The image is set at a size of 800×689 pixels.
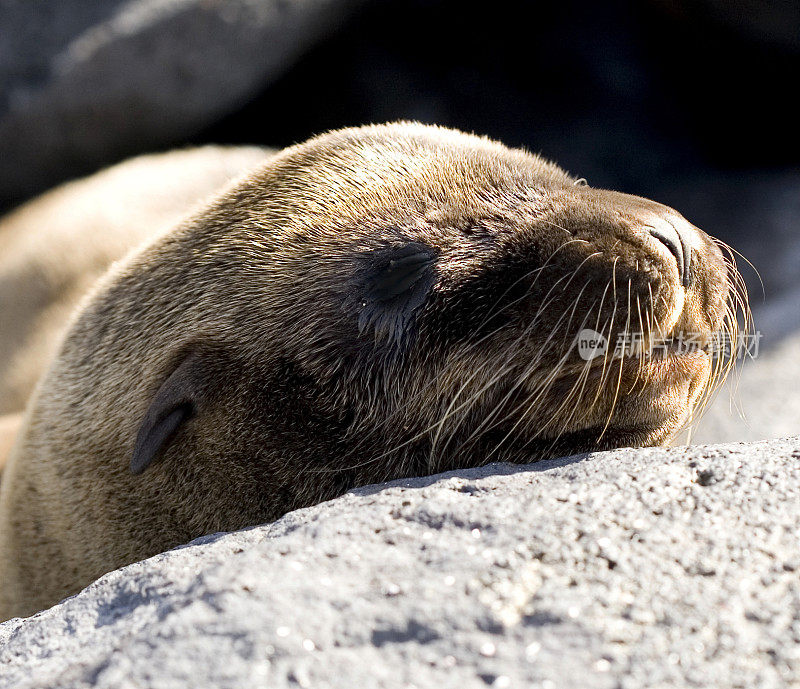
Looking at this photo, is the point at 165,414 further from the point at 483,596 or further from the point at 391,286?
the point at 483,596

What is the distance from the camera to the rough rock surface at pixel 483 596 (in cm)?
154

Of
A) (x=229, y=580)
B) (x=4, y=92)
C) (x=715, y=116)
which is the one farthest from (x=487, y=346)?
(x=715, y=116)

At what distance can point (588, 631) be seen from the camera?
5.18ft

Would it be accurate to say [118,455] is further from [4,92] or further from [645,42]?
[645,42]

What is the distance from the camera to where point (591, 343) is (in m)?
2.39

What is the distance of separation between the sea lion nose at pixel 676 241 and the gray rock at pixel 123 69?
4.41 metres

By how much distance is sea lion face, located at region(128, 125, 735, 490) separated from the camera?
95.7 inches

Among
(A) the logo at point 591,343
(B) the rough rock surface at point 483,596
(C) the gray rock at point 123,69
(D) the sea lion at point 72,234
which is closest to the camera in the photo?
(B) the rough rock surface at point 483,596

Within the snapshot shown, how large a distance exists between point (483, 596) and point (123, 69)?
5259mm

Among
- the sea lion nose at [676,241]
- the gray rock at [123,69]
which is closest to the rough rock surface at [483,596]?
the sea lion nose at [676,241]

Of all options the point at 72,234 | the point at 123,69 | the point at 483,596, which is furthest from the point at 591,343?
the point at 123,69

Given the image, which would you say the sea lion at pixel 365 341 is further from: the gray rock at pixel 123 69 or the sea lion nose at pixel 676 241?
the gray rock at pixel 123 69

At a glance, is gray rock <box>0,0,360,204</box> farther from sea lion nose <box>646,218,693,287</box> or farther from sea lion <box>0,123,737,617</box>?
sea lion nose <box>646,218,693,287</box>

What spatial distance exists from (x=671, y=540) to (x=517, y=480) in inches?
17.2
